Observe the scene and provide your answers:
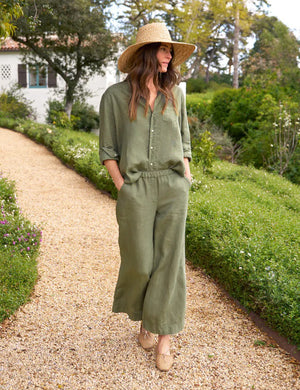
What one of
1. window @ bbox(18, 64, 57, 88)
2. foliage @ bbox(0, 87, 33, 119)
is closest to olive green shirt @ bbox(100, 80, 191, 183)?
foliage @ bbox(0, 87, 33, 119)

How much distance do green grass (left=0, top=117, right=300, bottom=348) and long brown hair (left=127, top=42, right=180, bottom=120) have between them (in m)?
1.60

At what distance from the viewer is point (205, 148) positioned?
740 centimetres

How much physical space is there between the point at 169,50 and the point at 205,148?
16.4 ft

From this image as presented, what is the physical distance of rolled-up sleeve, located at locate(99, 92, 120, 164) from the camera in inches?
95.3

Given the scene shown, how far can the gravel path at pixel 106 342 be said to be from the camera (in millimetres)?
2529

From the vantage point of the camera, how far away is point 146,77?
238 cm

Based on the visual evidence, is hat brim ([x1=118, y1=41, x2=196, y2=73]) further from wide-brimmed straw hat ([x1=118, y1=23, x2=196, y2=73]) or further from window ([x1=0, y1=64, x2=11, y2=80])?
window ([x1=0, y1=64, x2=11, y2=80])

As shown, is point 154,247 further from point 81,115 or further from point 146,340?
point 81,115

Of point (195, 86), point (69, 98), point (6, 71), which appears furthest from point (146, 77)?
point (195, 86)

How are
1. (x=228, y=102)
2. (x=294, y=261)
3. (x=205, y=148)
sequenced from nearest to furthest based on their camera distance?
1. (x=294, y=261)
2. (x=205, y=148)
3. (x=228, y=102)

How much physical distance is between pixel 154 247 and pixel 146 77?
0.98 meters

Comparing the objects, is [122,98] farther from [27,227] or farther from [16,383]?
[27,227]

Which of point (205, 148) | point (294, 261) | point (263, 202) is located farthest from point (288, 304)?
point (205, 148)

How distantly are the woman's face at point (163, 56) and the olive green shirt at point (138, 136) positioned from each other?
15cm
